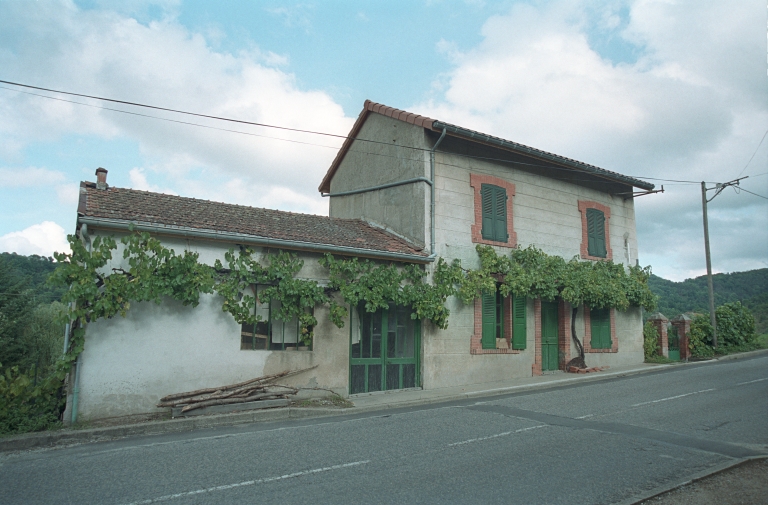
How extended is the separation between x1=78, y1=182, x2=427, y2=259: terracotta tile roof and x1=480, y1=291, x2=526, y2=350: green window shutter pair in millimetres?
2556

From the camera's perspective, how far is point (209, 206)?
11945mm

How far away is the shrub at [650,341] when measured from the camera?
1902 cm

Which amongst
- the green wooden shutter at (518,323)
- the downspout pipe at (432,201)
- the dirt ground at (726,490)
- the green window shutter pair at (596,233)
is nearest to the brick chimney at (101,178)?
the downspout pipe at (432,201)

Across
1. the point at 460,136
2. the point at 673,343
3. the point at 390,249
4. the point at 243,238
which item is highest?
the point at 460,136

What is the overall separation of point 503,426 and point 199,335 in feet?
18.6

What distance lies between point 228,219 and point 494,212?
23.6ft

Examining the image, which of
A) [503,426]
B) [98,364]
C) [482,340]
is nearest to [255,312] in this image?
[98,364]

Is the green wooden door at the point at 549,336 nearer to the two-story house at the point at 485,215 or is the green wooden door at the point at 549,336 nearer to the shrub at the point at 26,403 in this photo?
the two-story house at the point at 485,215

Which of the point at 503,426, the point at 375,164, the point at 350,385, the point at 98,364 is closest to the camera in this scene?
the point at 503,426

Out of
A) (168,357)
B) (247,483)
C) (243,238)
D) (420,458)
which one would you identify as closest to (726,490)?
(420,458)

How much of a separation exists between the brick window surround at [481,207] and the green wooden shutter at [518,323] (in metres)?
1.62

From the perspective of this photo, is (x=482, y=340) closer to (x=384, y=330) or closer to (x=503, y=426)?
(x=384, y=330)

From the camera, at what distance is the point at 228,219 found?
1112cm

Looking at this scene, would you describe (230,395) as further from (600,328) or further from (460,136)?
(600,328)
